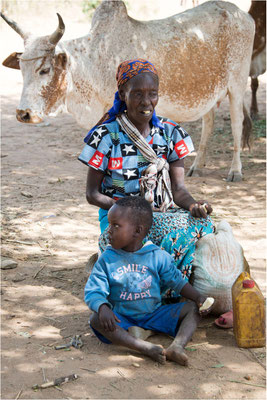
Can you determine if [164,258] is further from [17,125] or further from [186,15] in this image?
[17,125]

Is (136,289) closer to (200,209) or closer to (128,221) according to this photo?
(128,221)

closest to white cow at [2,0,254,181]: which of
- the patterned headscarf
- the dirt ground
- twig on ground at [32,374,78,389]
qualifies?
the dirt ground

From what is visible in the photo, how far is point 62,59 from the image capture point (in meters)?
A: 5.29

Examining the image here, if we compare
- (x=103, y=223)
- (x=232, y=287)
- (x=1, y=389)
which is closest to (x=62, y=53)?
(x=103, y=223)

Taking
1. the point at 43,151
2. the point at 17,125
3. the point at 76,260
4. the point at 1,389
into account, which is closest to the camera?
the point at 1,389

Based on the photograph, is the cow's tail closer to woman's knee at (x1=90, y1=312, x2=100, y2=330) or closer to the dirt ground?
the dirt ground

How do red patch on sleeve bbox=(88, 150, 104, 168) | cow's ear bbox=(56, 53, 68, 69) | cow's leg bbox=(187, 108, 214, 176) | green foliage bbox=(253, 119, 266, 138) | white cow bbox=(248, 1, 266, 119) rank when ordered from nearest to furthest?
1. red patch on sleeve bbox=(88, 150, 104, 168)
2. cow's ear bbox=(56, 53, 68, 69)
3. cow's leg bbox=(187, 108, 214, 176)
4. green foliage bbox=(253, 119, 266, 138)
5. white cow bbox=(248, 1, 266, 119)

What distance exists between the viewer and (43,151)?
7.80 m

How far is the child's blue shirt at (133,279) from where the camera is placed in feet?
10.1

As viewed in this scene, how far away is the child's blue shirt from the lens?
307cm

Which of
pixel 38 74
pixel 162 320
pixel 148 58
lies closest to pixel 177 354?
pixel 162 320

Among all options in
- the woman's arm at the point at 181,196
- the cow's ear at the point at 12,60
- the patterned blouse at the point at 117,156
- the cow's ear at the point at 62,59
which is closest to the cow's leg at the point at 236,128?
the cow's ear at the point at 62,59

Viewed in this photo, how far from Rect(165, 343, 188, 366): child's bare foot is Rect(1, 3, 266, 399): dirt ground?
0.12 ft

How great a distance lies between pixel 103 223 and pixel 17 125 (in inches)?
229
